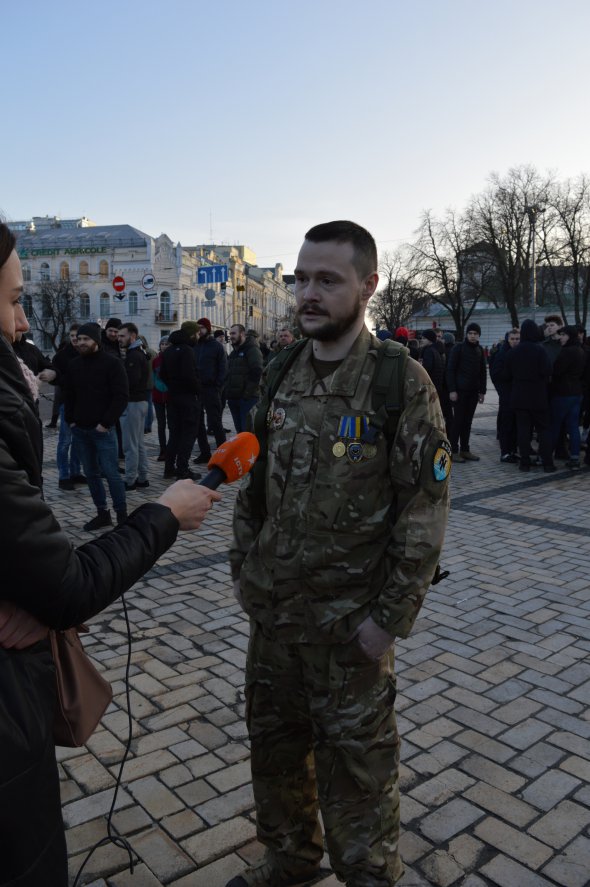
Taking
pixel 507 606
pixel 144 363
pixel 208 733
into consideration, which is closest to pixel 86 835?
pixel 208 733

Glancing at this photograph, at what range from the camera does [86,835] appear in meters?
2.63

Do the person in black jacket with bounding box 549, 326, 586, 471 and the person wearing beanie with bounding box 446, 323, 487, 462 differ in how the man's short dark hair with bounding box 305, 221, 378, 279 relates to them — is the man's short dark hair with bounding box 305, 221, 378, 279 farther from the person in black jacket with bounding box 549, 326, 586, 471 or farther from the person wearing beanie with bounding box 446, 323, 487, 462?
the person in black jacket with bounding box 549, 326, 586, 471

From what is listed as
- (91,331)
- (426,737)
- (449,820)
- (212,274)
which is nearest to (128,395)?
(91,331)

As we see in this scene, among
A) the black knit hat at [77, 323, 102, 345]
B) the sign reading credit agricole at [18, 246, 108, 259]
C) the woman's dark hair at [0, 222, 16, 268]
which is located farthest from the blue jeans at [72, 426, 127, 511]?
the sign reading credit agricole at [18, 246, 108, 259]

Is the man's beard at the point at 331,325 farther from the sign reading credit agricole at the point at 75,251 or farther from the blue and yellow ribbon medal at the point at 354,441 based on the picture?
the sign reading credit agricole at the point at 75,251

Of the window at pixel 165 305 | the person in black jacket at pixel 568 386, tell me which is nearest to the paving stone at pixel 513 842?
the person in black jacket at pixel 568 386

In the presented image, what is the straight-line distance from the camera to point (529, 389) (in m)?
10.2

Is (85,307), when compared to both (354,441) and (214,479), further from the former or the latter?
→ (214,479)

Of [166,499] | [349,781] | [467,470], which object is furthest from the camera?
[467,470]

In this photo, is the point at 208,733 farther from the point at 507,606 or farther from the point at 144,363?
the point at 144,363

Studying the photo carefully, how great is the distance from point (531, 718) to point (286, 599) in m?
2.05

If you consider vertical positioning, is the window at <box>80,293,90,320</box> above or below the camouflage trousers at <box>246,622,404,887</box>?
above

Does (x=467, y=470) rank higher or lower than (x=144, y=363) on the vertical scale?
lower

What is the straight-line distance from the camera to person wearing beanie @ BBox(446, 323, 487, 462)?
10.8 metres
